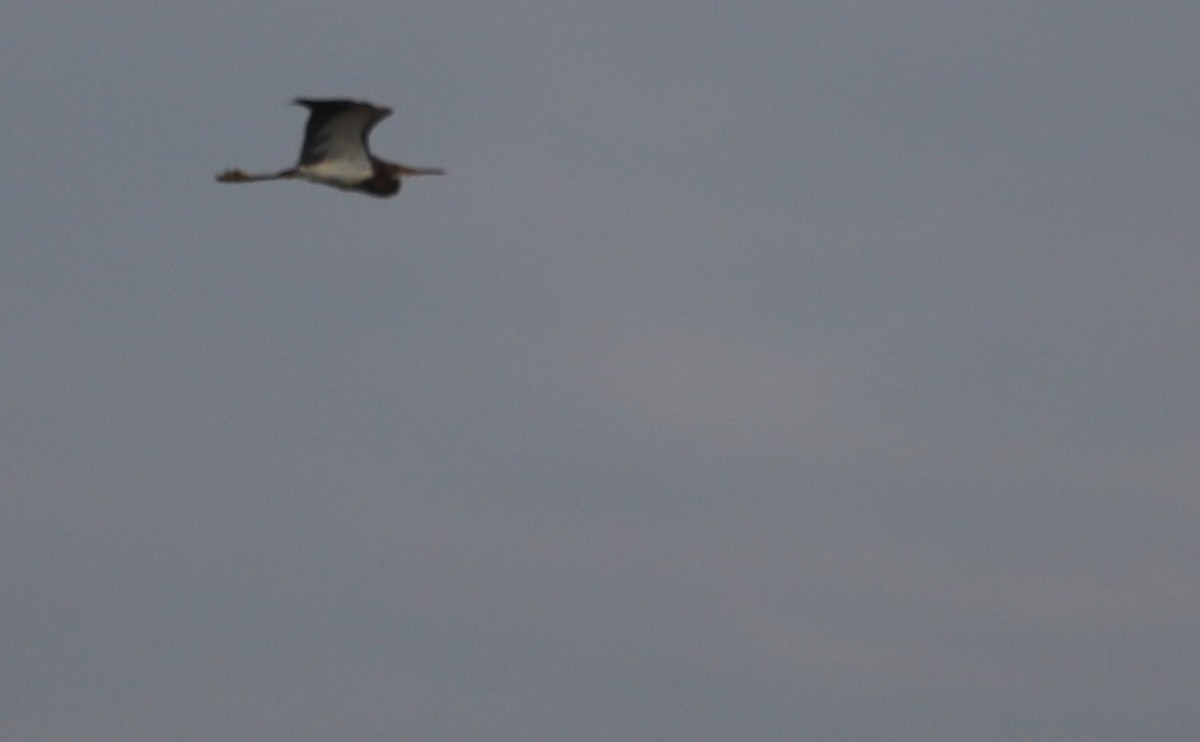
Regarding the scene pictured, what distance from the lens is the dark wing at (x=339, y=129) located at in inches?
5069

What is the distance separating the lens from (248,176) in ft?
431

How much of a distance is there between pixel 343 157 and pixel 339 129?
3.90 ft

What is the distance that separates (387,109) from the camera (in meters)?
129

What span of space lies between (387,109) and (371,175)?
3.72 m

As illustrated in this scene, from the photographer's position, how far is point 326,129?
426 feet

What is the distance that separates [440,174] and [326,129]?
4.14m

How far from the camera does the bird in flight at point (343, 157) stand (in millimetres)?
129000

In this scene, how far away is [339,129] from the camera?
130 meters

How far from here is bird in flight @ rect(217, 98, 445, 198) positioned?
12900 cm

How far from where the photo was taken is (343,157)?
429 ft

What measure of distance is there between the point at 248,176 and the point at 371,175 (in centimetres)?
308

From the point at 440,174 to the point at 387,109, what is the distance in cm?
451

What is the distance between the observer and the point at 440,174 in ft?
436

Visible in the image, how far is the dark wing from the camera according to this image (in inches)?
5069
